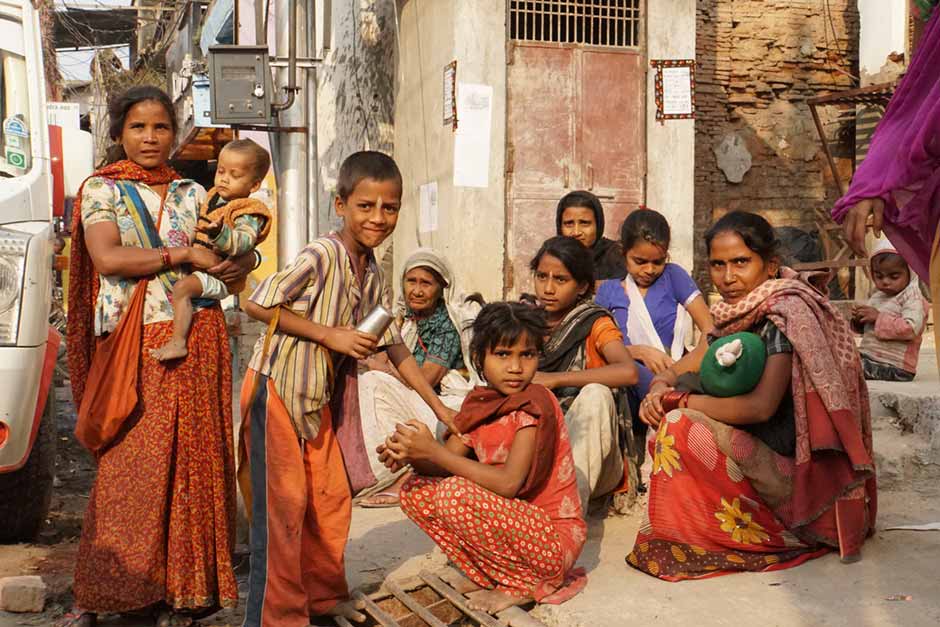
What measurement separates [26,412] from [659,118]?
655cm

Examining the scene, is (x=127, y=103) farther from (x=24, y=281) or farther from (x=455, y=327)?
(x=455, y=327)

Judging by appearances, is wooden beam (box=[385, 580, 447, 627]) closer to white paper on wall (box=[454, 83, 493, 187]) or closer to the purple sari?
the purple sari

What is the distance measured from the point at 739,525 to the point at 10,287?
9.12 feet

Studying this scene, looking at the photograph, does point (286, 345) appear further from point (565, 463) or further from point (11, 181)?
point (11, 181)

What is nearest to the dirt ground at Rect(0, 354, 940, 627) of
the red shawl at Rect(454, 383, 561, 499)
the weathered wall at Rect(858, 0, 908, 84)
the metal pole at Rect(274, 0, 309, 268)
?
the red shawl at Rect(454, 383, 561, 499)

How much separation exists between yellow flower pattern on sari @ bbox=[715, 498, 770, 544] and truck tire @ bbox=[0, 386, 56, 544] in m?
2.98

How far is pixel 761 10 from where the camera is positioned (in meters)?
13.1

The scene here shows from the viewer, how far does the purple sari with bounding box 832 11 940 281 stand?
2361 millimetres

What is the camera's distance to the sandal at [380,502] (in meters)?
4.90

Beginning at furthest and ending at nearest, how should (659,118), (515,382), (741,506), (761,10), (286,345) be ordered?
(761,10) < (659,118) < (741,506) < (515,382) < (286,345)

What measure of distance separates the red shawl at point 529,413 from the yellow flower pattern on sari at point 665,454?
0.45 metres

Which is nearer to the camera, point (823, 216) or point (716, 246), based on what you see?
point (716, 246)

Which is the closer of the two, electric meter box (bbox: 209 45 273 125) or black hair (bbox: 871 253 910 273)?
black hair (bbox: 871 253 910 273)

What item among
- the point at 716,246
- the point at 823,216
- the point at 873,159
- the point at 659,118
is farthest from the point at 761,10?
the point at 873,159
